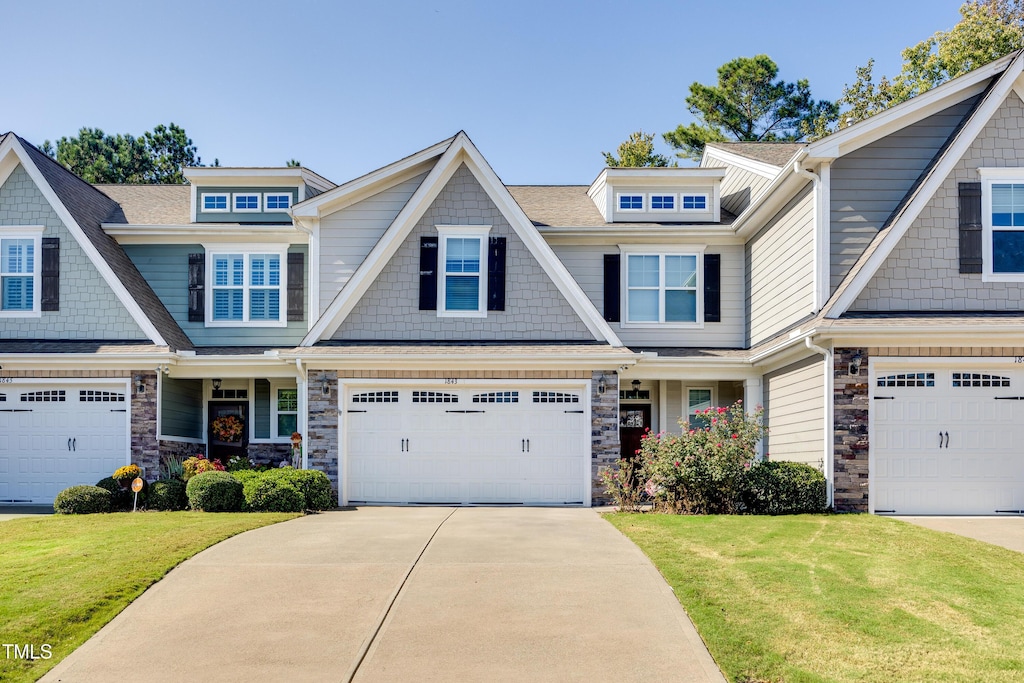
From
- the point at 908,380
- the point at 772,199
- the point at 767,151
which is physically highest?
the point at 767,151

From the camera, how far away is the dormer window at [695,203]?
20469 millimetres

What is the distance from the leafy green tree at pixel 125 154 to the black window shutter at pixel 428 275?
86.5 ft

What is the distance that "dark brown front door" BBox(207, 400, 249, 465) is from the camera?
806 inches

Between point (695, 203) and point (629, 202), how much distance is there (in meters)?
1.44

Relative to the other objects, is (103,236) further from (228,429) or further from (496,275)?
(496,275)

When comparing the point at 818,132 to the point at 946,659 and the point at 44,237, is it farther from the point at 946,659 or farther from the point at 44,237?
the point at 946,659

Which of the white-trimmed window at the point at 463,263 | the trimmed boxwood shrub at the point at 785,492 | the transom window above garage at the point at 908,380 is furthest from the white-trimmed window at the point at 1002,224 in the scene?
the white-trimmed window at the point at 463,263

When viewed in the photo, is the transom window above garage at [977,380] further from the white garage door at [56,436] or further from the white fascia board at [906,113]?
the white garage door at [56,436]

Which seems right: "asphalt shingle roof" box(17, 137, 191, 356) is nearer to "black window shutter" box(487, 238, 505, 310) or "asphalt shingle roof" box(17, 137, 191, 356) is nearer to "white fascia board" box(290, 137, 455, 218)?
"white fascia board" box(290, 137, 455, 218)

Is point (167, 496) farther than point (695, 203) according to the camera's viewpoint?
No

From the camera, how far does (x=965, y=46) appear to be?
92.4 ft

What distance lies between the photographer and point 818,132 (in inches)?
1474

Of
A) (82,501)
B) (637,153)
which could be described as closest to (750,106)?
(637,153)

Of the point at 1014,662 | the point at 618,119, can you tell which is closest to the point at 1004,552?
the point at 1014,662
